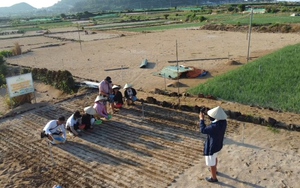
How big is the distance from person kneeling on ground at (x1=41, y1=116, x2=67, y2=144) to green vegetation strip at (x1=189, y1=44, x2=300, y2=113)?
5.67m

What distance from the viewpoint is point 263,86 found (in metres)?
11.4

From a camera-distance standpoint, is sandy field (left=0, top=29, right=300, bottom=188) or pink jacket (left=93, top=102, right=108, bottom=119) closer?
sandy field (left=0, top=29, right=300, bottom=188)

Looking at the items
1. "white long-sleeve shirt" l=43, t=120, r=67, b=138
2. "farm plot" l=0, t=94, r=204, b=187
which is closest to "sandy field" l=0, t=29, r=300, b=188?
"farm plot" l=0, t=94, r=204, b=187

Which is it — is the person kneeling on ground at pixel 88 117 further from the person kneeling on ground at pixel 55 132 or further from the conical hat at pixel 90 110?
the person kneeling on ground at pixel 55 132

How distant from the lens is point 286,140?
7.80 meters

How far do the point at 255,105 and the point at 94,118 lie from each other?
17.3 ft

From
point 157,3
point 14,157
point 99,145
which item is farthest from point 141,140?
point 157,3

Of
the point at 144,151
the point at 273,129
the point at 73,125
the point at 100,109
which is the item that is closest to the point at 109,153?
the point at 144,151

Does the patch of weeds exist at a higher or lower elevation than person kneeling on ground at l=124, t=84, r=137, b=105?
lower

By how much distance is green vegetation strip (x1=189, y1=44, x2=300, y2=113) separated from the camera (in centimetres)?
1024

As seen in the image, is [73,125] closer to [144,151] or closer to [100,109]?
[100,109]

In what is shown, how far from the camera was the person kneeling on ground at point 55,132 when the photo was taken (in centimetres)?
832

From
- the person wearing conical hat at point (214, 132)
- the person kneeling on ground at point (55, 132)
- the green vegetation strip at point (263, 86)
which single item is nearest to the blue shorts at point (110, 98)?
the person kneeling on ground at point (55, 132)

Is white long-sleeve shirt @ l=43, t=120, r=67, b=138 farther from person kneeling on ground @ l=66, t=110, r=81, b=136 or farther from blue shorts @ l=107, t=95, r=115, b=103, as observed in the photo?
blue shorts @ l=107, t=95, r=115, b=103
